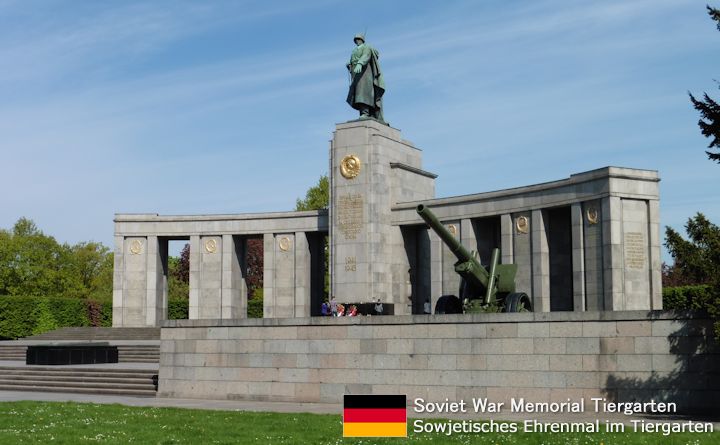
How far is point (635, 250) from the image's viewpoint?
115ft

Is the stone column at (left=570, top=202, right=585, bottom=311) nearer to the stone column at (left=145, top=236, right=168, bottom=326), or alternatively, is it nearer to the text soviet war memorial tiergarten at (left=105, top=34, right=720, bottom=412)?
the text soviet war memorial tiergarten at (left=105, top=34, right=720, bottom=412)

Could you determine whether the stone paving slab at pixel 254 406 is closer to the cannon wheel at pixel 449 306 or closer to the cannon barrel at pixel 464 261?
the cannon wheel at pixel 449 306

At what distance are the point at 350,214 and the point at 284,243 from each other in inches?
267

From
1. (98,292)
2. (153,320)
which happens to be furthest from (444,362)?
(98,292)

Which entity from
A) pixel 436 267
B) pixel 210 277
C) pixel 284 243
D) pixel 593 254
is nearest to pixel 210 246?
pixel 210 277

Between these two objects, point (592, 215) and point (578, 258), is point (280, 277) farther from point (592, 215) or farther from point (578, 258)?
point (592, 215)

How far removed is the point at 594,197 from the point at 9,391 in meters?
22.6

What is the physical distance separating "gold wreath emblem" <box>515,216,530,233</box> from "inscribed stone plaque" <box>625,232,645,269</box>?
16.8ft

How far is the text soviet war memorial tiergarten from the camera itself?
2081 centimetres

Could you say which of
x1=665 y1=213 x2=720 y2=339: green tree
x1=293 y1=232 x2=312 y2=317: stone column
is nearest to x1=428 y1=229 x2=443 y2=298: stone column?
x1=293 y1=232 x2=312 y2=317: stone column

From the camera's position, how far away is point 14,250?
8075cm

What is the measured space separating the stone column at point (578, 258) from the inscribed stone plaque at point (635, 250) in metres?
1.84

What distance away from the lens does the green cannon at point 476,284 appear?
25.7m

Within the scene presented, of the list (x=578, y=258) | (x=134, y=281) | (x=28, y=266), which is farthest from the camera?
(x=28, y=266)
